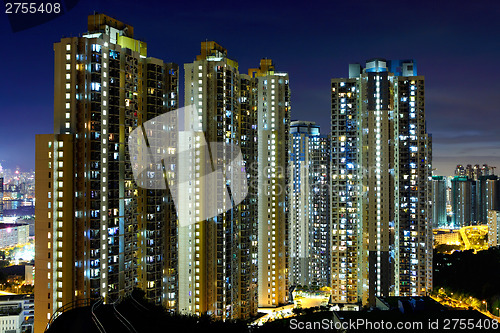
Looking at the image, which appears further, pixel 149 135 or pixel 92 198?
pixel 149 135

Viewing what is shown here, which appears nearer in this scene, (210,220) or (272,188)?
(210,220)

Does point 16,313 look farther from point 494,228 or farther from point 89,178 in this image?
point 494,228

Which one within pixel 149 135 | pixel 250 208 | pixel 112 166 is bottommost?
pixel 250 208

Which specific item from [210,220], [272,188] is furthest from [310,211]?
[210,220]

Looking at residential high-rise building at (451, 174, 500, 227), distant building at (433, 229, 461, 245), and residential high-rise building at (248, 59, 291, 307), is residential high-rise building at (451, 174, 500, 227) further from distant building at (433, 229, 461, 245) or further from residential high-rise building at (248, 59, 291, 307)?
residential high-rise building at (248, 59, 291, 307)

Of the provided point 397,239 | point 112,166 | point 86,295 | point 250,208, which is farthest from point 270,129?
point 86,295

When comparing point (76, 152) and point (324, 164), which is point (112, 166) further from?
point (324, 164)
